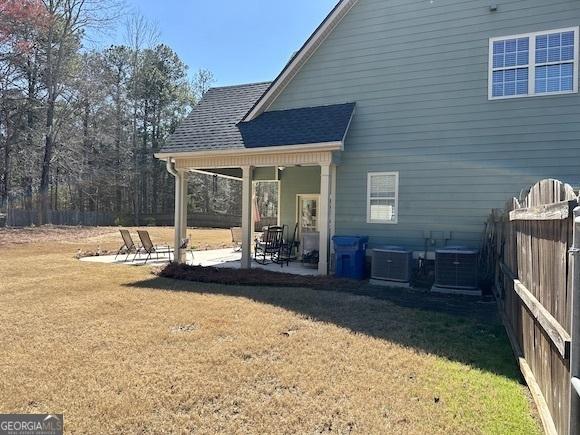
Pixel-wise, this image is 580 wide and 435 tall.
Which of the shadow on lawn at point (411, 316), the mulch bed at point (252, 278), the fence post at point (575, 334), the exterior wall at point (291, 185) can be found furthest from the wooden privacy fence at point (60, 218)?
the fence post at point (575, 334)

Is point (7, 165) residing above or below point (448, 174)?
above

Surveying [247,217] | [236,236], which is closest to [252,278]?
[247,217]

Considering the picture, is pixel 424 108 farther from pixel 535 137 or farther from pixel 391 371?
pixel 391 371

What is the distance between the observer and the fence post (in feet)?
7.10

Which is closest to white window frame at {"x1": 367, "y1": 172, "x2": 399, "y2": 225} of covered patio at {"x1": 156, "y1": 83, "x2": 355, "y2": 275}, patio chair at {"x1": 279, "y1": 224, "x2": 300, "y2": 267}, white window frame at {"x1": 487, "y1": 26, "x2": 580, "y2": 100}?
covered patio at {"x1": 156, "y1": 83, "x2": 355, "y2": 275}

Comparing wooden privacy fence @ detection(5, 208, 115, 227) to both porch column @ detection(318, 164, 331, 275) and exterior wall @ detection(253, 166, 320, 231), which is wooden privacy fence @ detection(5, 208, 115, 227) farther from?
porch column @ detection(318, 164, 331, 275)

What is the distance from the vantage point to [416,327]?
5750 millimetres

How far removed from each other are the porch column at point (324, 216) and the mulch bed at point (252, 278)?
54cm

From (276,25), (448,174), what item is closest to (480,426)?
(448,174)

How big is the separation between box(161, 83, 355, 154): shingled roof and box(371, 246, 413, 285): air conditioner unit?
9.03 feet

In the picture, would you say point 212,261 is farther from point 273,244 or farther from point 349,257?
point 349,257

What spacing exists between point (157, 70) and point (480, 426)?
3736 centimetres

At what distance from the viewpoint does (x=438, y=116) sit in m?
9.47

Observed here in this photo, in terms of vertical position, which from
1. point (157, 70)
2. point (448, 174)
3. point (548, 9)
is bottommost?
point (448, 174)
